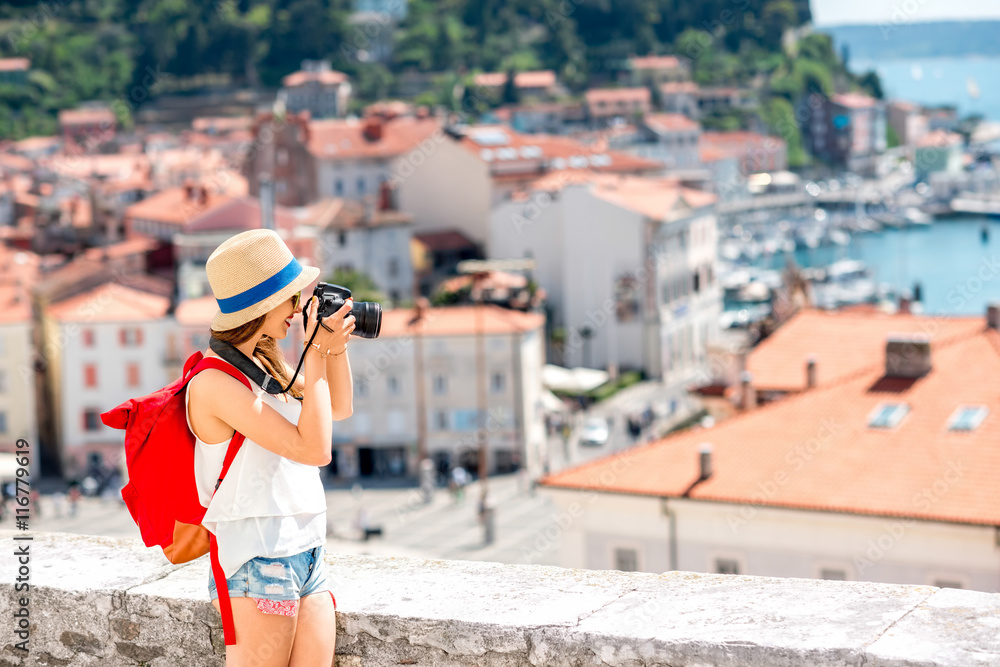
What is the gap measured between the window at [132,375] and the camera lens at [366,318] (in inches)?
1814

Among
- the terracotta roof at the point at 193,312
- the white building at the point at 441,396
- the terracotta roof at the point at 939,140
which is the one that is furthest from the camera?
the terracotta roof at the point at 939,140

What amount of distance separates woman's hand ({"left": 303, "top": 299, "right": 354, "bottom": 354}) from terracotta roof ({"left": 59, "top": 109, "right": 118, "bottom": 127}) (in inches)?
4849

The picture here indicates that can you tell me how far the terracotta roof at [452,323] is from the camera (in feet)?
147

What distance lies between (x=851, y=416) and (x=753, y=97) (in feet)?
391

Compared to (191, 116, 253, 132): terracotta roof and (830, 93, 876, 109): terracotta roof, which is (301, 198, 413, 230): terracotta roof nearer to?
(191, 116, 253, 132): terracotta roof

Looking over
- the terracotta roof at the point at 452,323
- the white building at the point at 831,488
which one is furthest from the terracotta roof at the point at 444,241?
the white building at the point at 831,488

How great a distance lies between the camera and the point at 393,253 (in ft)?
205

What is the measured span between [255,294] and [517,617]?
1.05 metres

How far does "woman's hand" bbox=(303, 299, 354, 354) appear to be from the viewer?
143 inches

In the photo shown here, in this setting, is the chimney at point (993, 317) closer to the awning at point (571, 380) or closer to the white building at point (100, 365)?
the awning at point (571, 380)

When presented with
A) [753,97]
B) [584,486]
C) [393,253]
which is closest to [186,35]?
[753,97]

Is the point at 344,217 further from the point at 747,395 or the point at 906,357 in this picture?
the point at 906,357

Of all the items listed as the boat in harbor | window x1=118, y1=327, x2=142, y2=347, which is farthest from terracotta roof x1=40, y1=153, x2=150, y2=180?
window x1=118, y1=327, x2=142, y2=347

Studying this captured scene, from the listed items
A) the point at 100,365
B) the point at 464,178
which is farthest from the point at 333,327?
the point at 464,178
